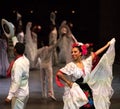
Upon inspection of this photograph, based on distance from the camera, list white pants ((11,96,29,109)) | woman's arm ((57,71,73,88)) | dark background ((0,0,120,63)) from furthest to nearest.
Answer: dark background ((0,0,120,63)) → white pants ((11,96,29,109)) → woman's arm ((57,71,73,88))

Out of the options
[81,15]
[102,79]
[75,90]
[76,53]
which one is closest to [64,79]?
[75,90]

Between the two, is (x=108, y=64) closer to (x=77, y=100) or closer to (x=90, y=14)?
(x=77, y=100)

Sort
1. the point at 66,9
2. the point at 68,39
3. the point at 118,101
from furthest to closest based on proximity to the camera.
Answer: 1. the point at 66,9
2. the point at 68,39
3. the point at 118,101

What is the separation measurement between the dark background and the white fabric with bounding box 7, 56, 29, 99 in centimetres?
1309

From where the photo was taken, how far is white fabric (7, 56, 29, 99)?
8.27 m

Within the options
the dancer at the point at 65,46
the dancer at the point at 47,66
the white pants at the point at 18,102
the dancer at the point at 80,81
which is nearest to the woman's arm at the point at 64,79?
the dancer at the point at 80,81

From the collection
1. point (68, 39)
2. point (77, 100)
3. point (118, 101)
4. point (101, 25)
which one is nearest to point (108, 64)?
point (77, 100)

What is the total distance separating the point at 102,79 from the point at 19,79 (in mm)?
1464

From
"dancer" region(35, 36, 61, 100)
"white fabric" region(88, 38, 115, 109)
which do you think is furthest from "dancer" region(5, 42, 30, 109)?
"dancer" region(35, 36, 61, 100)

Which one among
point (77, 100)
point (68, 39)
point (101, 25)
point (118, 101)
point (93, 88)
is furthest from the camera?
point (101, 25)

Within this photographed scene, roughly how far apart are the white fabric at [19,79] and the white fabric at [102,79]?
3.44ft

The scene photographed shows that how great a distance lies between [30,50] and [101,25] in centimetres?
781

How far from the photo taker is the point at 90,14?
1309 inches

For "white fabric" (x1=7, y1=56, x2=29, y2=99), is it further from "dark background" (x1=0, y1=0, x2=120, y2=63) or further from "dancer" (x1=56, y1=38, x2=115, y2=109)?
"dark background" (x1=0, y1=0, x2=120, y2=63)
